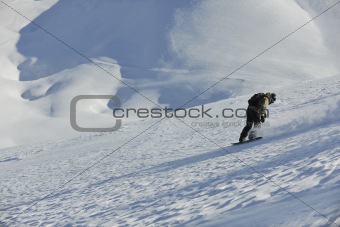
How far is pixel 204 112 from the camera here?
19.9m

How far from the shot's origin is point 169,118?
792 inches

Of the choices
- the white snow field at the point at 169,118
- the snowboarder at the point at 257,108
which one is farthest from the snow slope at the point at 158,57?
the snowboarder at the point at 257,108

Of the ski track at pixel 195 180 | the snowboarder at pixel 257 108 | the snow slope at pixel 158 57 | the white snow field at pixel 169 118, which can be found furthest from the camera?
the snow slope at pixel 158 57

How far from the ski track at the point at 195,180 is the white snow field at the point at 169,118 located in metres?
0.04

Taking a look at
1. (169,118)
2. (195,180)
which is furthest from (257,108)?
(169,118)

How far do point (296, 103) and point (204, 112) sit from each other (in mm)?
4811

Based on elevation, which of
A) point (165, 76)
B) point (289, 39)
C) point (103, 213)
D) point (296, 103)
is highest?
point (289, 39)

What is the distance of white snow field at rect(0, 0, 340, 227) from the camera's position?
6910 millimetres

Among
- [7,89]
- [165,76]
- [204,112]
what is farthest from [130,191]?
[7,89]

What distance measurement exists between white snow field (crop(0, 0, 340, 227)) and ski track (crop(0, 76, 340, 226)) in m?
0.04

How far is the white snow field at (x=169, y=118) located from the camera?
6910 mm

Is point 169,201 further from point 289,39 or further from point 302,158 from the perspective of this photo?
point 289,39

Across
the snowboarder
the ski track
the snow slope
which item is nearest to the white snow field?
the ski track

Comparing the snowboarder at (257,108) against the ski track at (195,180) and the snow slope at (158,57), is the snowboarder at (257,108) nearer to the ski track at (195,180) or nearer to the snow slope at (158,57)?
the ski track at (195,180)
